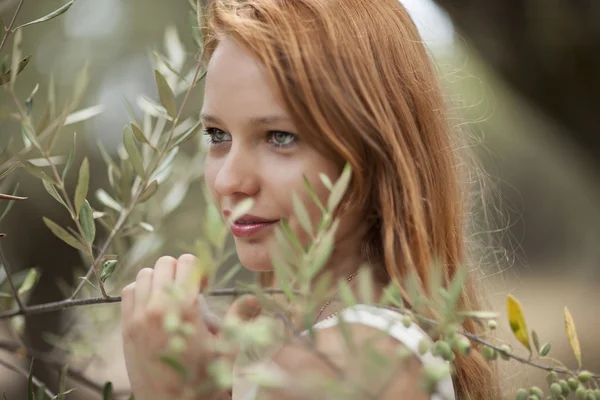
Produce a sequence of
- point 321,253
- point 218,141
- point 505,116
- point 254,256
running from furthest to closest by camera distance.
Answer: point 505,116 < point 218,141 < point 254,256 < point 321,253

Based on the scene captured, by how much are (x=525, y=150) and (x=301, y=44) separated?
2.43m

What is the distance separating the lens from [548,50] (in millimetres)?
2967

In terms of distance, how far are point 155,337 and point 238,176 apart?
22cm

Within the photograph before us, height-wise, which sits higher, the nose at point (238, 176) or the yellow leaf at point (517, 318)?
the yellow leaf at point (517, 318)

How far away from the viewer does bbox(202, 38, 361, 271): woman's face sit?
829 millimetres

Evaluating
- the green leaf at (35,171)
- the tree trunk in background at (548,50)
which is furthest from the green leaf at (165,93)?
the tree trunk in background at (548,50)

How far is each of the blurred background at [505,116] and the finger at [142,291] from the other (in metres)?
1.05

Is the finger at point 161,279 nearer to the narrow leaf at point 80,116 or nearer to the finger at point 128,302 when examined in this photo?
the finger at point 128,302

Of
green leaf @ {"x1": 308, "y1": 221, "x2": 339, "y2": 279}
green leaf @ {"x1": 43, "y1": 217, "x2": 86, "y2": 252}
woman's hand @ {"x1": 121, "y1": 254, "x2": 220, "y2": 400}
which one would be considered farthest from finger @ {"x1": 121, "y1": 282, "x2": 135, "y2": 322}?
green leaf @ {"x1": 308, "y1": 221, "x2": 339, "y2": 279}

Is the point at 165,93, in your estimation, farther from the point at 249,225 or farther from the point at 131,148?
the point at 249,225

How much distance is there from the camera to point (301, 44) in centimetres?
86

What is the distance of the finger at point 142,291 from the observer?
0.73 meters

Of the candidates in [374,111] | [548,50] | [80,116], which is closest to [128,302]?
[80,116]

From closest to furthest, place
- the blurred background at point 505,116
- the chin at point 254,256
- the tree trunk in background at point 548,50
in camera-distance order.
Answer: the chin at point 254,256 < the blurred background at point 505,116 < the tree trunk in background at point 548,50
